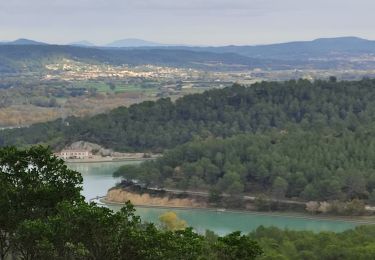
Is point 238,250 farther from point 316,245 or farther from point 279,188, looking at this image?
point 279,188

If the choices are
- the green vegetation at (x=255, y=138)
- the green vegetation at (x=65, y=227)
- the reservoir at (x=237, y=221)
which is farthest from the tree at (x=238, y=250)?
the green vegetation at (x=255, y=138)

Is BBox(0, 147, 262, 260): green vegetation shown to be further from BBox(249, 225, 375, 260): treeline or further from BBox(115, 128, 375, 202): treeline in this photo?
BBox(115, 128, 375, 202): treeline

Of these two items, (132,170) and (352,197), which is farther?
(132,170)

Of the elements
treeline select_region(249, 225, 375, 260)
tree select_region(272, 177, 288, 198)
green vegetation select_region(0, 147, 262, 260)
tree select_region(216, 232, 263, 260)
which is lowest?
tree select_region(272, 177, 288, 198)

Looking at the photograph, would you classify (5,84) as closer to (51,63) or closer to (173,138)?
(51,63)

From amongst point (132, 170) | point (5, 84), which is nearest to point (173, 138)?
point (132, 170)

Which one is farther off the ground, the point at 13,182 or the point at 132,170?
the point at 13,182

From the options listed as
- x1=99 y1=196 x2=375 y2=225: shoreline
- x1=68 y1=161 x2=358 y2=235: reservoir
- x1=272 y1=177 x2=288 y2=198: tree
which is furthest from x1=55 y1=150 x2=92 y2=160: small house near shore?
x1=272 y1=177 x2=288 y2=198: tree

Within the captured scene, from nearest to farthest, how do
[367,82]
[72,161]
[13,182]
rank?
[13,182], [72,161], [367,82]
